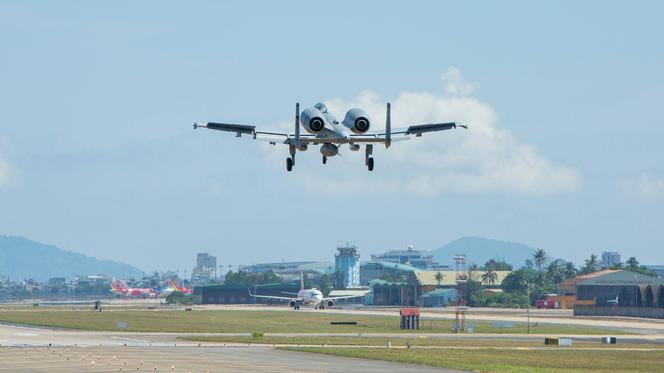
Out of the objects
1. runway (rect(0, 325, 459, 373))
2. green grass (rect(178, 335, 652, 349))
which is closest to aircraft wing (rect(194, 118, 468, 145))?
runway (rect(0, 325, 459, 373))

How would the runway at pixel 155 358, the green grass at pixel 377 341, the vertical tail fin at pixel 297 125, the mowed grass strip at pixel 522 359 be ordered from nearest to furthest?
the vertical tail fin at pixel 297 125 < the runway at pixel 155 358 < the mowed grass strip at pixel 522 359 < the green grass at pixel 377 341

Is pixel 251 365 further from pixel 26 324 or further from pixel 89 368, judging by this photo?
pixel 26 324

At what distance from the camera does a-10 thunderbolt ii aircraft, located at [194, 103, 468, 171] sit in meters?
71.2

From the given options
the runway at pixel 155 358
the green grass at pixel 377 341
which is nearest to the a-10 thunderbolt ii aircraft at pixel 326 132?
the runway at pixel 155 358

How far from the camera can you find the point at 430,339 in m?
157

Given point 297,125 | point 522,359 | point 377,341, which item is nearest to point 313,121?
point 297,125

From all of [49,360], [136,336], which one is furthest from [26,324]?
[49,360]

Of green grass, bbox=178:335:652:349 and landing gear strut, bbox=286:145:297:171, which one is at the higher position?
landing gear strut, bbox=286:145:297:171

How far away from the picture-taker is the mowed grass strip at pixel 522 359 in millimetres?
110625

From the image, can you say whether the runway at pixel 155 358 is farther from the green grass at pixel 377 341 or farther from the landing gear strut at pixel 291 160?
the landing gear strut at pixel 291 160

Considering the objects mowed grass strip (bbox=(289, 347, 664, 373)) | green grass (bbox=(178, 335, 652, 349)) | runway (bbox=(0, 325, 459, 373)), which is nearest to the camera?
runway (bbox=(0, 325, 459, 373))

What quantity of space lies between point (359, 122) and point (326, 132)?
2.08m

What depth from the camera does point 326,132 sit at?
71.5 m

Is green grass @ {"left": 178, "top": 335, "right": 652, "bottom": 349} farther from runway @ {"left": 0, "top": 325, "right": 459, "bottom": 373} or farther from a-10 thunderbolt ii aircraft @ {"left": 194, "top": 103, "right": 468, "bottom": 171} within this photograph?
a-10 thunderbolt ii aircraft @ {"left": 194, "top": 103, "right": 468, "bottom": 171}
